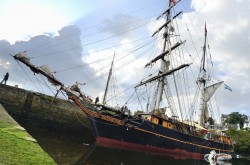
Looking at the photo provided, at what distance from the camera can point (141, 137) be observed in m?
31.2

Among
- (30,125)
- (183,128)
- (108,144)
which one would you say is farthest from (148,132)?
(30,125)

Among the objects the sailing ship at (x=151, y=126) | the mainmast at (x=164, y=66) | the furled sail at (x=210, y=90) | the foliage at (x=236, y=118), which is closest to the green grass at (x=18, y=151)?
the sailing ship at (x=151, y=126)

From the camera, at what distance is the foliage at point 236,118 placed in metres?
98.7

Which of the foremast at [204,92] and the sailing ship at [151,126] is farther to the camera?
the foremast at [204,92]

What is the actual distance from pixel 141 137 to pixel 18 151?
2569 cm

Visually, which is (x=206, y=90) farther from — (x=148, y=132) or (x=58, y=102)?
(x=58, y=102)

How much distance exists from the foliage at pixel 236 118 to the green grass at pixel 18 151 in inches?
4008

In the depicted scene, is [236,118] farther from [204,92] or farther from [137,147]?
[137,147]

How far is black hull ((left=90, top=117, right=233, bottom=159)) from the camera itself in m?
29.8

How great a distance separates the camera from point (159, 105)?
130 ft

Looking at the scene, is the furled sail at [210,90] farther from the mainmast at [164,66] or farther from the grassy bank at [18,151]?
the grassy bank at [18,151]

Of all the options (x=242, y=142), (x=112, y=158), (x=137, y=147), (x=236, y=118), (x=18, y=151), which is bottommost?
(x=18, y=151)

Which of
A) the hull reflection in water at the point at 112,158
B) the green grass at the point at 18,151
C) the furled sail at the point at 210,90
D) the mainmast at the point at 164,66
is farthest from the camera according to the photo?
the furled sail at the point at 210,90

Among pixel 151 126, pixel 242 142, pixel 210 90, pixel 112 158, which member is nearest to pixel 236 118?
pixel 242 142
